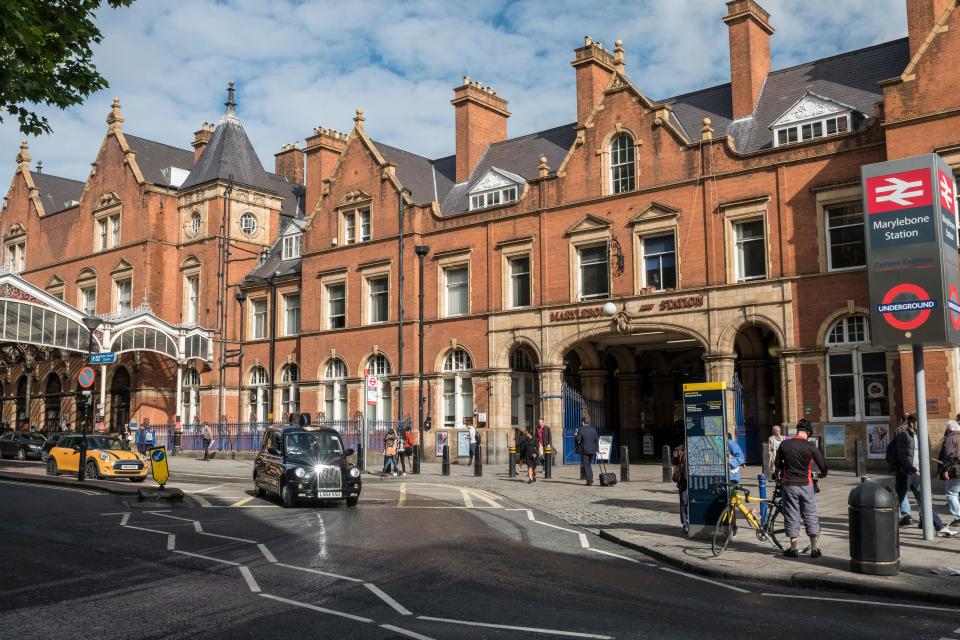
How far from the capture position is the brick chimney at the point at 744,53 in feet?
102

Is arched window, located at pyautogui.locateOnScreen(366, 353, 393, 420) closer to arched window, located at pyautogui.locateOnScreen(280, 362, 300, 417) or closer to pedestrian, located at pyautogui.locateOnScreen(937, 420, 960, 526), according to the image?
arched window, located at pyautogui.locateOnScreen(280, 362, 300, 417)

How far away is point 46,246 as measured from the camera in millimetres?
56656

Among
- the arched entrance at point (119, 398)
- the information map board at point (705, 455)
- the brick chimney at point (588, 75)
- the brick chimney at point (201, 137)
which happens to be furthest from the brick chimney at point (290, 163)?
the information map board at point (705, 455)

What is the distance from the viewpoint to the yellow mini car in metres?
26.6

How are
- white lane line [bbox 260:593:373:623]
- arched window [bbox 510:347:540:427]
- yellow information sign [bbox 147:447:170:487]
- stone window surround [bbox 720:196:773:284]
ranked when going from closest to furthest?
1. white lane line [bbox 260:593:373:623]
2. yellow information sign [bbox 147:447:170:487]
3. stone window surround [bbox 720:196:773:284]
4. arched window [bbox 510:347:540:427]

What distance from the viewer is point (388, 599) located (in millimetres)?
9625

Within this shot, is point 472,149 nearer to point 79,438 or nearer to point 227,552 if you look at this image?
point 79,438

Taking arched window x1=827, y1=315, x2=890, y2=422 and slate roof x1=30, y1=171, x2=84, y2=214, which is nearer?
arched window x1=827, y1=315, x2=890, y2=422

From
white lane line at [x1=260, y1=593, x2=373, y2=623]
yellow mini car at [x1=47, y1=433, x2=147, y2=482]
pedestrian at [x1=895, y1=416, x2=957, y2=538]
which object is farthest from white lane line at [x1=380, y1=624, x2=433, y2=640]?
yellow mini car at [x1=47, y1=433, x2=147, y2=482]

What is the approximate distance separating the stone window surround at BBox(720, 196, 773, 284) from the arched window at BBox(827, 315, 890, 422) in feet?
10.0

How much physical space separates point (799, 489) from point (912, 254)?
14.8 feet

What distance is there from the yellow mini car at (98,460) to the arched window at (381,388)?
12351mm

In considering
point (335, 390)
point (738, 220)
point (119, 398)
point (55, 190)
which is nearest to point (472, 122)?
point (335, 390)

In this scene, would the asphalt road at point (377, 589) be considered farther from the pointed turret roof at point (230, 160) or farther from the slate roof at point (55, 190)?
the slate roof at point (55, 190)
